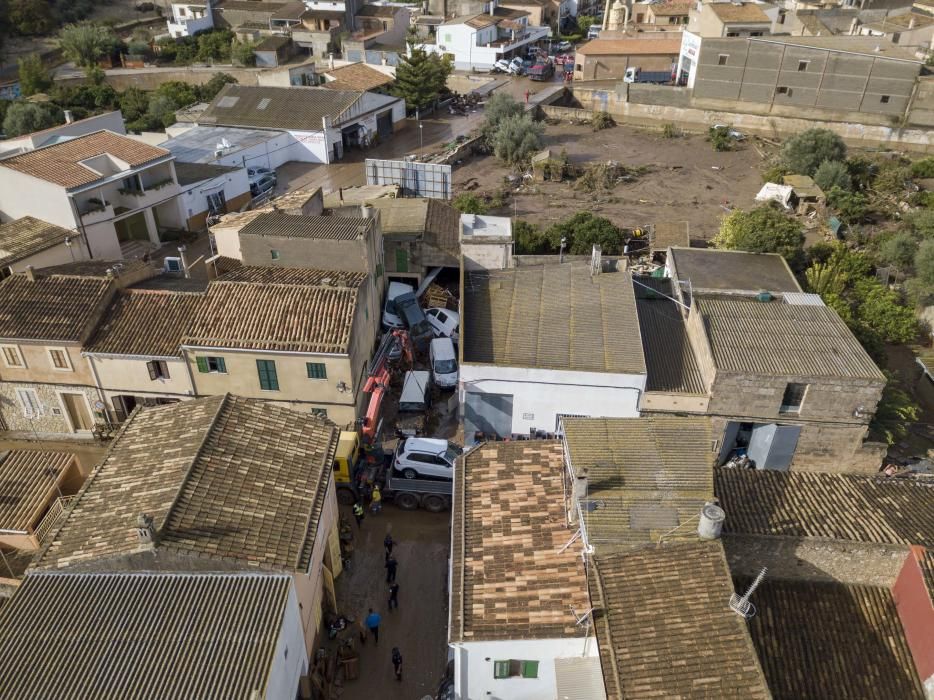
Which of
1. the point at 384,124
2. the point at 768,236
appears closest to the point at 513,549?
the point at 768,236

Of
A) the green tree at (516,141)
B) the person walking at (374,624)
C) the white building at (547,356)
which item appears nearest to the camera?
the person walking at (374,624)

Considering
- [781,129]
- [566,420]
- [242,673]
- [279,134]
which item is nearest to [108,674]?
[242,673]

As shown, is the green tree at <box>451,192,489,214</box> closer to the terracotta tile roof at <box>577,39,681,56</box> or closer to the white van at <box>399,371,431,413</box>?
the white van at <box>399,371,431,413</box>

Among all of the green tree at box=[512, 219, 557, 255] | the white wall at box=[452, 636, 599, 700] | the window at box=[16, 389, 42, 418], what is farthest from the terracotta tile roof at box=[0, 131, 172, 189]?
the white wall at box=[452, 636, 599, 700]

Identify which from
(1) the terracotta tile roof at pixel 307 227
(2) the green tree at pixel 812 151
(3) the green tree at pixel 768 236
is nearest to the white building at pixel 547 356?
(1) the terracotta tile roof at pixel 307 227

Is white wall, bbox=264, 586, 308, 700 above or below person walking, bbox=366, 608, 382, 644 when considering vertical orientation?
above

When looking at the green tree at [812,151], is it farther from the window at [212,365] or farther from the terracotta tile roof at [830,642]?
the window at [212,365]
